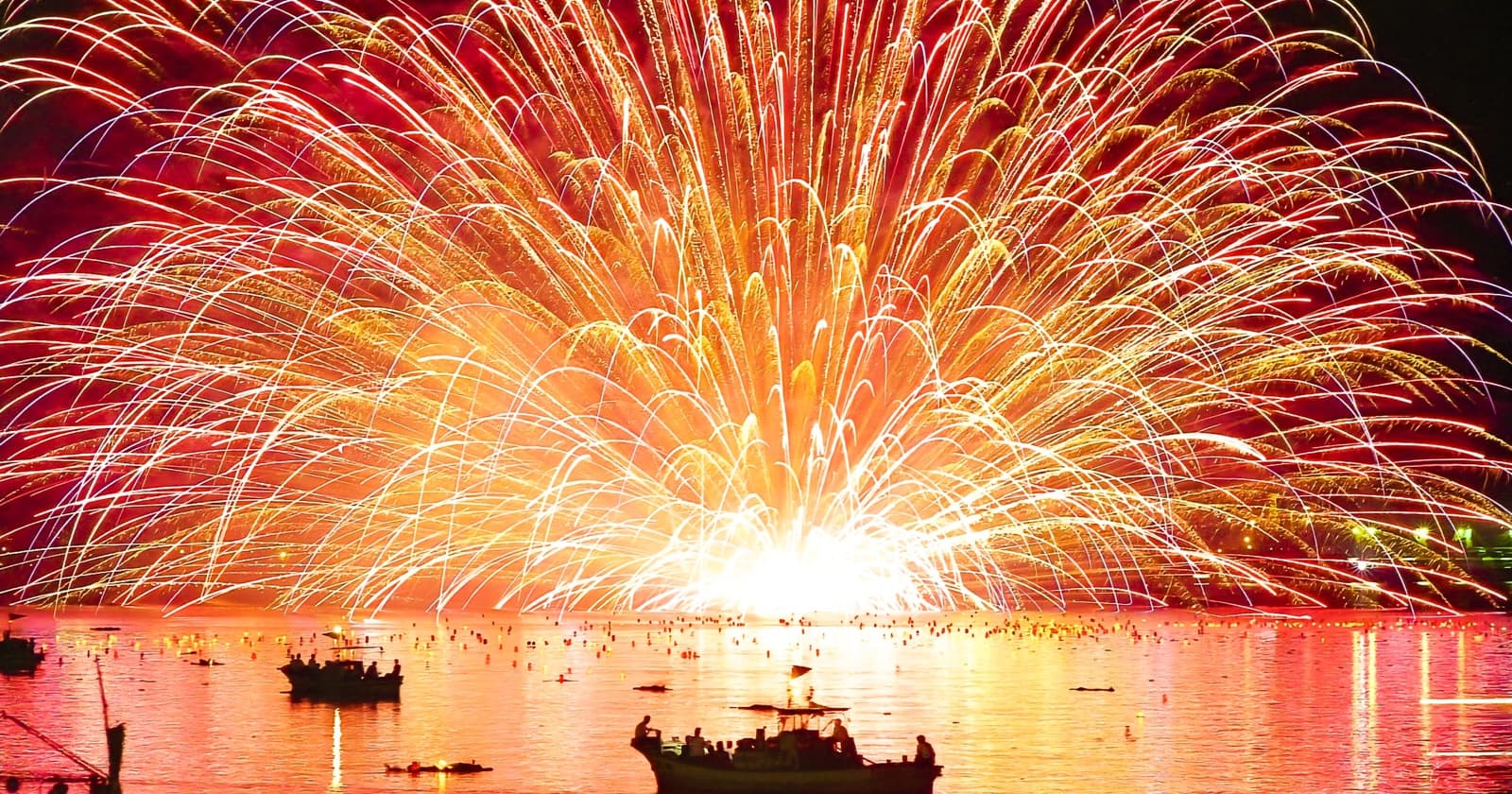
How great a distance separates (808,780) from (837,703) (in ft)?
87.2

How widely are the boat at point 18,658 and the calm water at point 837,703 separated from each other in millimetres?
1286

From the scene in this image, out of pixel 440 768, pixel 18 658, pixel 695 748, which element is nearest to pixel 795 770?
pixel 695 748

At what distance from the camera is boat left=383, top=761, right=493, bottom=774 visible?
52938 millimetres

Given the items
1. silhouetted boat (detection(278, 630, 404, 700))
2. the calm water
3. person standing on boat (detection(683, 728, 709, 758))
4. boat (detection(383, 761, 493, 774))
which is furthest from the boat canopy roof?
silhouetted boat (detection(278, 630, 404, 700))

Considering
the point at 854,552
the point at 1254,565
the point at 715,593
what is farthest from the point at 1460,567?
the point at 854,552

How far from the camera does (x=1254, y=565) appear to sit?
158375 mm

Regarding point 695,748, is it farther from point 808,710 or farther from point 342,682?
point 342,682

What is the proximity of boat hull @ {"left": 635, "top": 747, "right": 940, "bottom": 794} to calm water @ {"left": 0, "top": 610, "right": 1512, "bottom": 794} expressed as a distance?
4.43m

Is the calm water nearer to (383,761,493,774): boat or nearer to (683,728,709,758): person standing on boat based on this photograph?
(383,761,493,774): boat

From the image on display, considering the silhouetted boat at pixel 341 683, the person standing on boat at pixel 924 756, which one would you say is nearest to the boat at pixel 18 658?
the silhouetted boat at pixel 341 683

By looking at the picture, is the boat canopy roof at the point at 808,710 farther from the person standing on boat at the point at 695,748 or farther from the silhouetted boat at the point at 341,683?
the silhouetted boat at the point at 341,683

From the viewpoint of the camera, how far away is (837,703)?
72312mm

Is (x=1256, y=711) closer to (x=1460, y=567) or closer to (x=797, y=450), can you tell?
(x=797, y=450)

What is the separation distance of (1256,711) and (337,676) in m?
40.2
